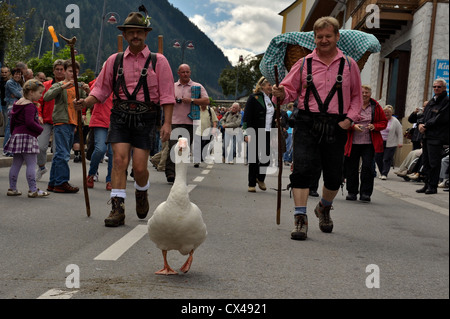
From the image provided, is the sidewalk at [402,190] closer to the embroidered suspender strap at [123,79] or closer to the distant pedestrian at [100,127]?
the distant pedestrian at [100,127]

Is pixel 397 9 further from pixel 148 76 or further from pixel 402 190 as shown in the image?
pixel 148 76

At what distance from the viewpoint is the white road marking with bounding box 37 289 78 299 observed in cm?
352

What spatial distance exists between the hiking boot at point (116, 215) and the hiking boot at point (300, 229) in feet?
5.60

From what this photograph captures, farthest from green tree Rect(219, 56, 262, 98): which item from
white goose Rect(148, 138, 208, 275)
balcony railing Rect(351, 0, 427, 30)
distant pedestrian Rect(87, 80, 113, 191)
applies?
white goose Rect(148, 138, 208, 275)

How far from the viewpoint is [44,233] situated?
19.4 ft

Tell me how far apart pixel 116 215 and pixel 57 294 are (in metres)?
2.79

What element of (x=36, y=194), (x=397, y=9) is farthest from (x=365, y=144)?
(x=397, y=9)

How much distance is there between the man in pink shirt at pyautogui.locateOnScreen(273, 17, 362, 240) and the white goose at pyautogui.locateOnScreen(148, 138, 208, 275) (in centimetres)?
203

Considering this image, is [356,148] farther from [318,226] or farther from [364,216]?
[318,226]

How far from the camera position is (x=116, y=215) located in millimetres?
6363

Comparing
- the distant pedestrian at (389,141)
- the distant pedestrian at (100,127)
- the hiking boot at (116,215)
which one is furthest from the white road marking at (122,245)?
the distant pedestrian at (389,141)

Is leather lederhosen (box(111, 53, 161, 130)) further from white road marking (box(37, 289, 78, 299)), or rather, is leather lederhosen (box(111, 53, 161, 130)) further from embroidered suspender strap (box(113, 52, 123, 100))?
white road marking (box(37, 289, 78, 299))
